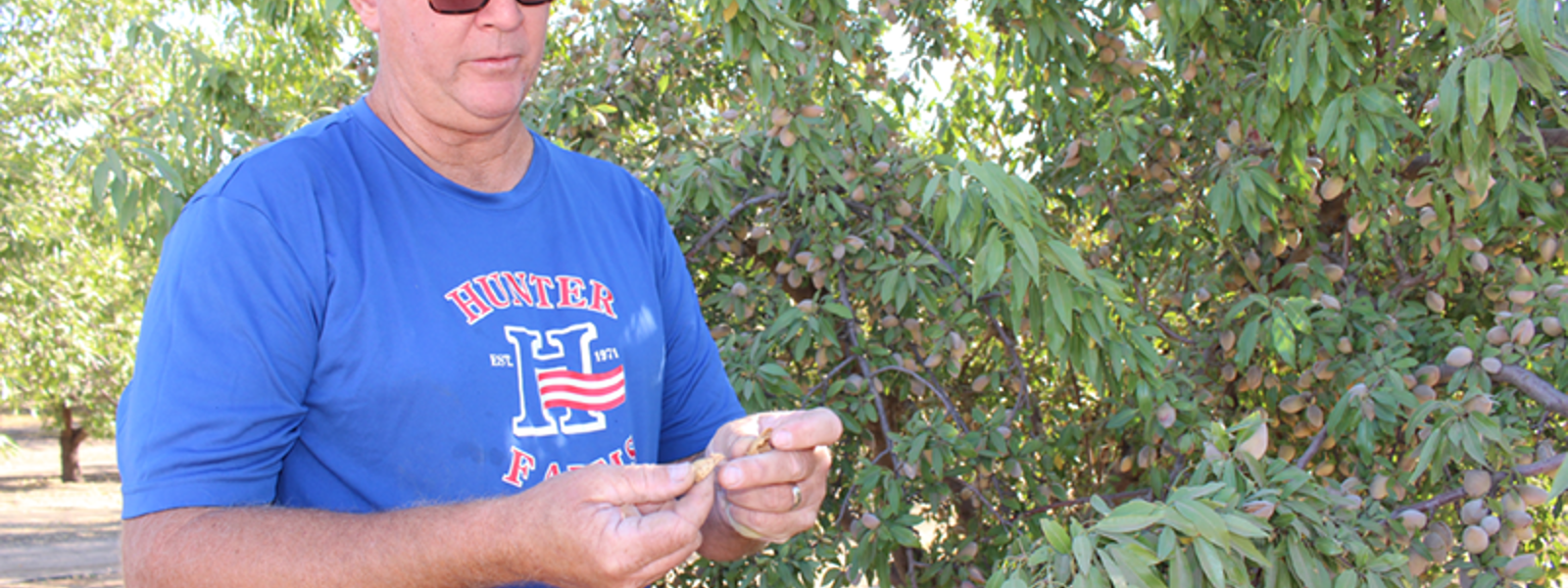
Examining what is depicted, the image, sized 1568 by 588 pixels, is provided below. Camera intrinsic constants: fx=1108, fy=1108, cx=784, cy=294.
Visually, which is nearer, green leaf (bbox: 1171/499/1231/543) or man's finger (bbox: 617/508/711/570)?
man's finger (bbox: 617/508/711/570)

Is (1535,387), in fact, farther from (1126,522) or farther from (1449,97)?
(1126,522)

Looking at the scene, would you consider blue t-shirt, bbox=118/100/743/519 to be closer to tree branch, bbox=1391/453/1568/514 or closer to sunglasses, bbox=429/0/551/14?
sunglasses, bbox=429/0/551/14

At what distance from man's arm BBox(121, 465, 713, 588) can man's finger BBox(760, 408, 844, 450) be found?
0.65ft

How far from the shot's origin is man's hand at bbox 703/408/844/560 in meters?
1.17

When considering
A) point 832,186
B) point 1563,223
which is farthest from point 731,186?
point 1563,223

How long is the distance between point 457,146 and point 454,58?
10 centimetres

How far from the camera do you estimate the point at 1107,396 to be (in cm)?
283

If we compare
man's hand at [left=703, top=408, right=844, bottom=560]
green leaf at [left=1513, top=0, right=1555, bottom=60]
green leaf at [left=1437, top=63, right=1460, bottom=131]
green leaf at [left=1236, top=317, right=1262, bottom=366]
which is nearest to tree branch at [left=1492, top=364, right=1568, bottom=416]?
green leaf at [left=1236, top=317, right=1262, bottom=366]

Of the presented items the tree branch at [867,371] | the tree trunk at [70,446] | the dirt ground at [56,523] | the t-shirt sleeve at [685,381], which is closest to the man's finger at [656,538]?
the t-shirt sleeve at [685,381]

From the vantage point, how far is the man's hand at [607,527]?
938mm

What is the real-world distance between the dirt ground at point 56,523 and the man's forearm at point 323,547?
470cm

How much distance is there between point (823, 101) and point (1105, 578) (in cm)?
177

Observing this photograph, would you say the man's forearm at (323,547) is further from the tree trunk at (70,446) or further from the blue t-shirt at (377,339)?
the tree trunk at (70,446)

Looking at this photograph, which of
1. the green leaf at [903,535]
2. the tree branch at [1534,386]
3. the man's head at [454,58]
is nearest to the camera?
the man's head at [454,58]
